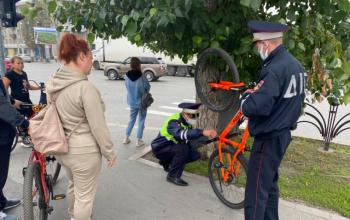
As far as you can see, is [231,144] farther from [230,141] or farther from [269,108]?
[269,108]

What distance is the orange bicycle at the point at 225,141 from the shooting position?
3.61m

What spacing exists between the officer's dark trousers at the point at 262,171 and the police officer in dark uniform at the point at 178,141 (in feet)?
3.64

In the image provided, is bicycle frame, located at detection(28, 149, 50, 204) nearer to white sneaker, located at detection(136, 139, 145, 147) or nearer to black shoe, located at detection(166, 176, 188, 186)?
black shoe, located at detection(166, 176, 188, 186)

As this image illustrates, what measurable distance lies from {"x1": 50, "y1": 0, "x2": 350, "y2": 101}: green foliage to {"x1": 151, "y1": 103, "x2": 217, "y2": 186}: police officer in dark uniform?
890 millimetres

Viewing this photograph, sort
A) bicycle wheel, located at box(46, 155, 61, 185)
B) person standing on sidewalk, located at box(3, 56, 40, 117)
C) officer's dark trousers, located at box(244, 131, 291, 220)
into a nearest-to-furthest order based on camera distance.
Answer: officer's dark trousers, located at box(244, 131, 291, 220) < bicycle wheel, located at box(46, 155, 61, 185) < person standing on sidewalk, located at box(3, 56, 40, 117)

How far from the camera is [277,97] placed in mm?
2662

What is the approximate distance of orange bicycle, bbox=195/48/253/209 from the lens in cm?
361

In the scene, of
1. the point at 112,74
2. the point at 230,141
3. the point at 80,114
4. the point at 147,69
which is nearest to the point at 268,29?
the point at 230,141

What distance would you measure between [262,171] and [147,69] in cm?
1800

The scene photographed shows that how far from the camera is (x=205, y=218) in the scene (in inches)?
141

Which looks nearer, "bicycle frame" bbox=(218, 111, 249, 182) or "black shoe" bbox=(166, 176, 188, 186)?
"bicycle frame" bbox=(218, 111, 249, 182)

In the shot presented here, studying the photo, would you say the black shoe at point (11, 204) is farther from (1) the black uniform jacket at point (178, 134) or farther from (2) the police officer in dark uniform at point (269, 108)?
(2) the police officer in dark uniform at point (269, 108)

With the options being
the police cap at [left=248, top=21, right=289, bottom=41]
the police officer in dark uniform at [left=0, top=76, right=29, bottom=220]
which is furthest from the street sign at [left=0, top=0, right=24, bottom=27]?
the police cap at [left=248, top=21, right=289, bottom=41]

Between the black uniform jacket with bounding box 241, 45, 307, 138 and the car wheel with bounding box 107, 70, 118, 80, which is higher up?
the black uniform jacket with bounding box 241, 45, 307, 138
